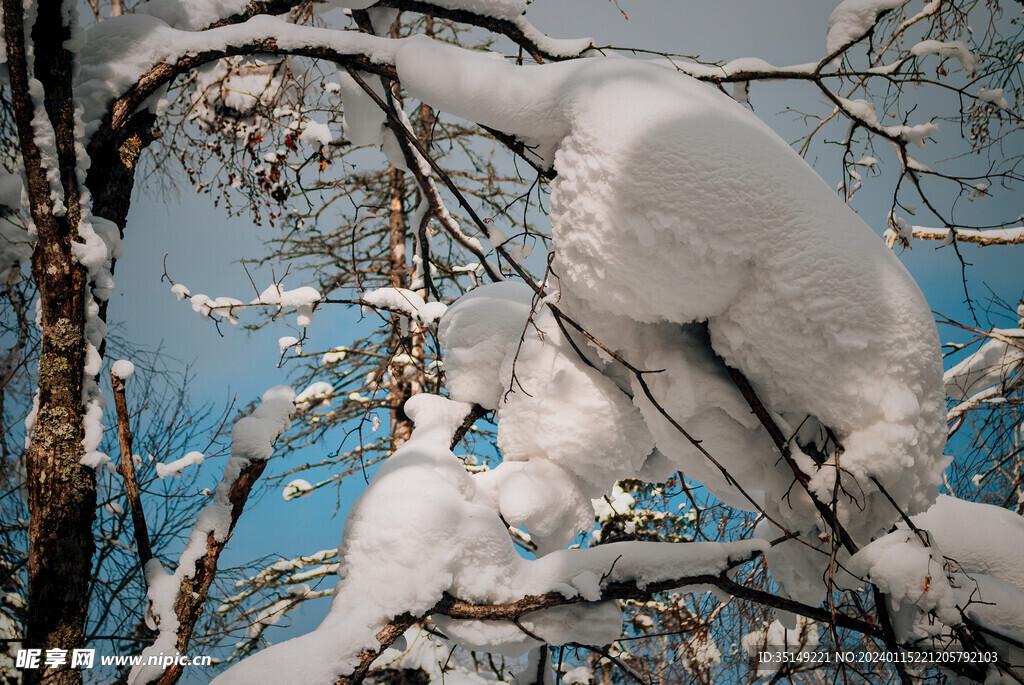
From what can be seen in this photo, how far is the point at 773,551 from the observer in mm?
2293

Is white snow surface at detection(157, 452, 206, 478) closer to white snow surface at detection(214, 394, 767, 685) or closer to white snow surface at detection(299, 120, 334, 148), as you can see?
white snow surface at detection(214, 394, 767, 685)

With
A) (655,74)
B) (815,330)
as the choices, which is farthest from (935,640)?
(655,74)

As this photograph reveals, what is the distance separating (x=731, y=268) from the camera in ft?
6.06

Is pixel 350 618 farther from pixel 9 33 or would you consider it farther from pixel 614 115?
pixel 9 33

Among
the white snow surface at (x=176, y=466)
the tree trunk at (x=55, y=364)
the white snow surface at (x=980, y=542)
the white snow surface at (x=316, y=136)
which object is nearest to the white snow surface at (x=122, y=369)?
the tree trunk at (x=55, y=364)

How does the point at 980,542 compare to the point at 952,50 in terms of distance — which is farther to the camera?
the point at 952,50

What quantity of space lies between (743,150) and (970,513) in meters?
1.96

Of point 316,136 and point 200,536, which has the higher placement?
point 316,136

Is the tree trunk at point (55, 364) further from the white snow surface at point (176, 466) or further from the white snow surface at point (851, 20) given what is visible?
the white snow surface at point (851, 20)

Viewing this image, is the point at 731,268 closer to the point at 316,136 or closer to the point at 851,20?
the point at 851,20

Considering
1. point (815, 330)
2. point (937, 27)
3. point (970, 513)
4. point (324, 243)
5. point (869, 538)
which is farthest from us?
point (324, 243)

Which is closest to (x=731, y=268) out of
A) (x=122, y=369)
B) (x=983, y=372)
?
(x=122, y=369)

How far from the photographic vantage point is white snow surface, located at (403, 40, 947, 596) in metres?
1.76

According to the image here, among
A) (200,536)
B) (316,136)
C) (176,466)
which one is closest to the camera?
(200,536)
